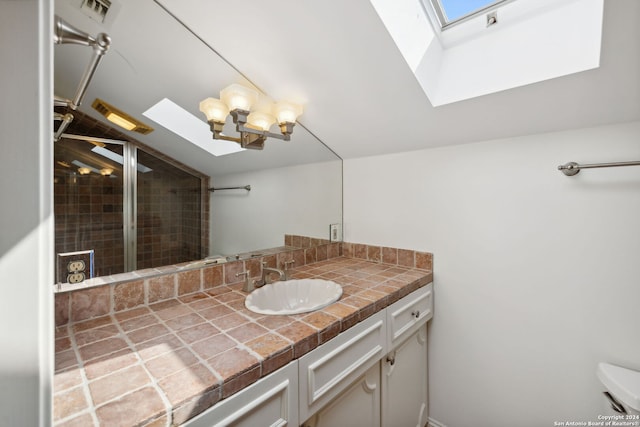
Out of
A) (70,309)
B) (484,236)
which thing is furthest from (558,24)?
(70,309)

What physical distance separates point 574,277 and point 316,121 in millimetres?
1453

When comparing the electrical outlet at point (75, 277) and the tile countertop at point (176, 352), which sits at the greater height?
the electrical outlet at point (75, 277)

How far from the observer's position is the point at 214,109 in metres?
1.23

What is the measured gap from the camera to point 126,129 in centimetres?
104

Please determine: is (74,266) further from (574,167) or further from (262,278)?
(574,167)

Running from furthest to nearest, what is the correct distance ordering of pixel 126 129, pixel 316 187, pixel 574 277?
pixel 316 187, pixel 574 277, pixel 126 129

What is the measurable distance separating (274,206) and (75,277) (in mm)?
926

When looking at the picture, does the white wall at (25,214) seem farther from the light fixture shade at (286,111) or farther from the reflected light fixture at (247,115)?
the light fixture shade at (286,111)

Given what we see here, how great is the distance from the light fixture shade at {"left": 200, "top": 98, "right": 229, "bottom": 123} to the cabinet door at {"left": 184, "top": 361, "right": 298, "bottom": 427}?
3.51 feet

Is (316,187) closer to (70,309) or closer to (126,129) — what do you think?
(126,129)

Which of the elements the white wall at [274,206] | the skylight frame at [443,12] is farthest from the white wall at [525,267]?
the skylight frame at [443,12]

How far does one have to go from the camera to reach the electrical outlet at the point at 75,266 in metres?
0.92

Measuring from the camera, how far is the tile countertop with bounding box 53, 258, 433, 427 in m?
0.56

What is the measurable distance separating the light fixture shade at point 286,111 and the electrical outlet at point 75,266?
101 centimetres
